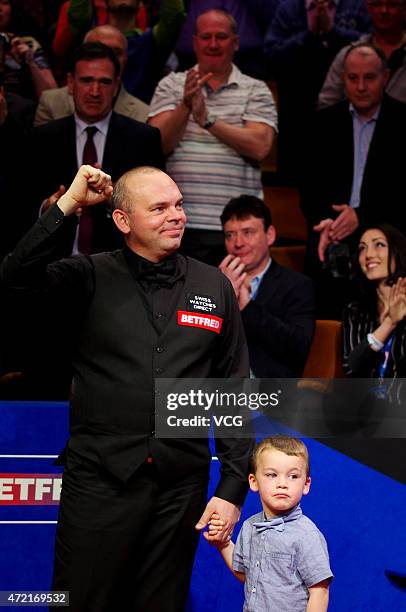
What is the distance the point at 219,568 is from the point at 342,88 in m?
3.38

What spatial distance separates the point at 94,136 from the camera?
4953 mm

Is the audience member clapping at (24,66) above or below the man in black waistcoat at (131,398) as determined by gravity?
above

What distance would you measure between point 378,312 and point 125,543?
200 cm

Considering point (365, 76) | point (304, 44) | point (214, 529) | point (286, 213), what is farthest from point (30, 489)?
point (304, 44)

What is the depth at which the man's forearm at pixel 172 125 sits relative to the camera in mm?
5133

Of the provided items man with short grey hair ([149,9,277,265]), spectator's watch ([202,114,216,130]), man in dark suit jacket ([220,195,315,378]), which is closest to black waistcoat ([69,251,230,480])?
man in dark suit jacket ([220,195,315,378])

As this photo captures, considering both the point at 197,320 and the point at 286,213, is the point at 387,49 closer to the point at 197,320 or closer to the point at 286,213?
the point at 286,213

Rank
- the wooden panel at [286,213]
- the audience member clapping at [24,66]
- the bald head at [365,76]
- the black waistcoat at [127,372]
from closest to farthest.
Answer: the black waistcoat at [127,372] → the bald head at [365,76] → the audience member clapping at [24,66] → the wooden panel at [286,213]

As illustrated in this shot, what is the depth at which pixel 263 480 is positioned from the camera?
105 inches

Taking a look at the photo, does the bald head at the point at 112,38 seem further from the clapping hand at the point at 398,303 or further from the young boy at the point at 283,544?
the young boy at the point at 283,544

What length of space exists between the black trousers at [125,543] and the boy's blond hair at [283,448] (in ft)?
0.72

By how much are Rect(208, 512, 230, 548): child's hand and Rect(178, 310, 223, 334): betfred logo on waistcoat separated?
0.50 meters

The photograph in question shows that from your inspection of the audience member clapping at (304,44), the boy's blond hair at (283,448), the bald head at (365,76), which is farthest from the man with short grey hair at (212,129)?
the boy's blond hair at (283,448)

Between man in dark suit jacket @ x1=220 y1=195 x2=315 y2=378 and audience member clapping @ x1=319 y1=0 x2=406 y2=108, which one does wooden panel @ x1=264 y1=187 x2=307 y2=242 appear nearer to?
audience member clapping @ x1=319 y1=0 x2=406 y2=108
